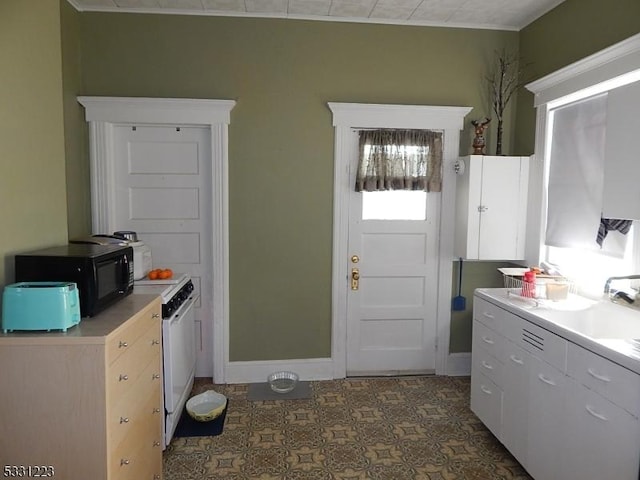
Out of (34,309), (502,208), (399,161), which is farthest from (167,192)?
(502,208)

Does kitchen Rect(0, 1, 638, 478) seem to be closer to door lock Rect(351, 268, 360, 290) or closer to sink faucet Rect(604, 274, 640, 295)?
door lock Rect(351, 268, 360, 290)

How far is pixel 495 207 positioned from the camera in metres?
3.29

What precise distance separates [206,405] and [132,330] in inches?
57.4

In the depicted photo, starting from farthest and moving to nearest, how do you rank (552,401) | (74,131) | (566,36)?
(74,131), (566,36), (552,401)

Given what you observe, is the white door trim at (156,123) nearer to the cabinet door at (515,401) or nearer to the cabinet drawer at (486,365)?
the cabinet drawer at (486,365)

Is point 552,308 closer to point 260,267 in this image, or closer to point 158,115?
point 260,267

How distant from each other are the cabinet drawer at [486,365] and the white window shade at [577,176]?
929 millimetres

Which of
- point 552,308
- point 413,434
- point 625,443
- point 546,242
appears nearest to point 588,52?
point 546,242

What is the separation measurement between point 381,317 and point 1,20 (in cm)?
302

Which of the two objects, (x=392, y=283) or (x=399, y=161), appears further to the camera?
(x=392, y=283)

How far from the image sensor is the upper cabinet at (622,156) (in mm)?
2096

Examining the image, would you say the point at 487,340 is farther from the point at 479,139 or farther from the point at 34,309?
the point at 34,309

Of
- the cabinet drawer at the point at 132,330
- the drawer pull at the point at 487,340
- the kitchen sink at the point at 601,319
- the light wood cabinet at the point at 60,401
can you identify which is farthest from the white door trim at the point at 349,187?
the light wood cabinet at the point at 60,401

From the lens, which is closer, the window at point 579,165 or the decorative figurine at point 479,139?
the window at point 579,165
